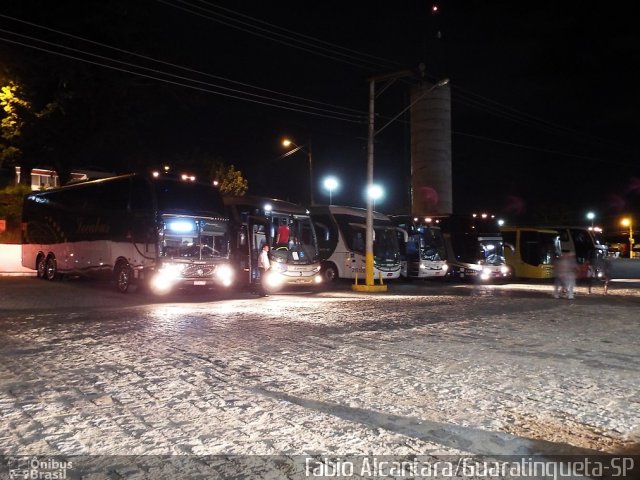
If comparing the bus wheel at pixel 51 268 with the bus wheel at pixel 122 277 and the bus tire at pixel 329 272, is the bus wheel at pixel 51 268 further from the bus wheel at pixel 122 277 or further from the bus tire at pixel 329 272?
the bus tire at pixel 329 272

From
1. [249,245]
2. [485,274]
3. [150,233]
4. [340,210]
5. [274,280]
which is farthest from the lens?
[485,274]

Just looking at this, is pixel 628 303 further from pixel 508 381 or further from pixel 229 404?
pixel 229 404

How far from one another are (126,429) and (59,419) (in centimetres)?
74

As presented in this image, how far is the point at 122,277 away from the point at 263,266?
15.1 feet

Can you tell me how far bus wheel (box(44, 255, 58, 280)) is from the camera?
74.3 ft

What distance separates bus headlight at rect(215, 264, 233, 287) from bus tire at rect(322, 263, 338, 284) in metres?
7.31

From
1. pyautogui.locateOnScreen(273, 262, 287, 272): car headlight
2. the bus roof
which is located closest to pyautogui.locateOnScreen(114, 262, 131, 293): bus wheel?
pyautogui.locateOnScreen(273, 262, 287, 272): car headlight

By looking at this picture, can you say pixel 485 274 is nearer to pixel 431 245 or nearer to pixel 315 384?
pixel 431 245

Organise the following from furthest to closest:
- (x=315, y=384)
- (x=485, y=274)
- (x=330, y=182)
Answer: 1. (x=330, y=182)
2. (x=485, y=274)
3. (x=315, y=384)

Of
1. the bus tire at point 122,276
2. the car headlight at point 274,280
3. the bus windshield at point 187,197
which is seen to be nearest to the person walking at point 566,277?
the car headlight at point 274,280

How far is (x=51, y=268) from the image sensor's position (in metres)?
22.9

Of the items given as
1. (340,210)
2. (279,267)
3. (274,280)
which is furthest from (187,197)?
(340,210)

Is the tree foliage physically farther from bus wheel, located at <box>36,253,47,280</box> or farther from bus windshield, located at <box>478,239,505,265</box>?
bus windshield, located at <box>478,239,505,265</box>

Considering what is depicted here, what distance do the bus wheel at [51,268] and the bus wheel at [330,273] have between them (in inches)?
438
